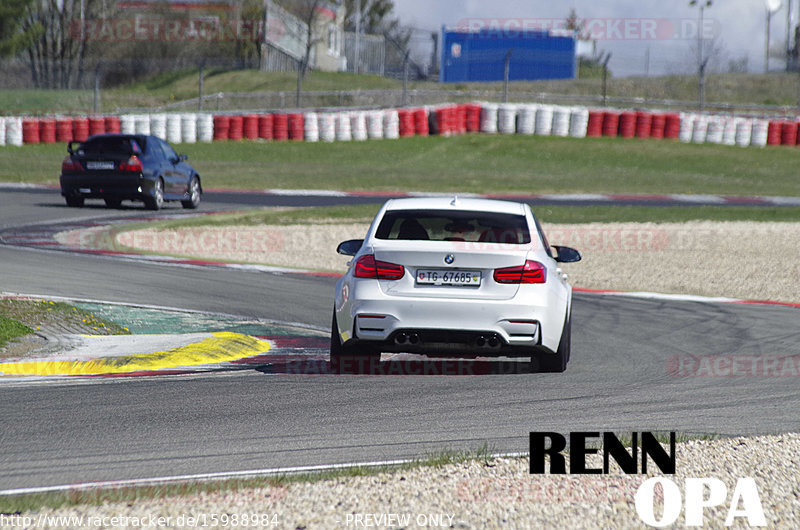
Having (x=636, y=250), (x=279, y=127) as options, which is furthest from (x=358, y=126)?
(x=636, y=250)

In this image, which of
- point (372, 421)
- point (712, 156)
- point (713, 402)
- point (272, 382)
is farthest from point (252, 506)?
point (712, 156)

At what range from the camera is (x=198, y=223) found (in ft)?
66.3

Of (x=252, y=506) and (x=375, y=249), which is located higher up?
(x=375, y=249)

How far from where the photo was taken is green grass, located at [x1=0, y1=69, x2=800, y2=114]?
56.0 m

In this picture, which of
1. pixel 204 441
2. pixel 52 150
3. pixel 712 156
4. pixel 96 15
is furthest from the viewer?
pixel 96 15

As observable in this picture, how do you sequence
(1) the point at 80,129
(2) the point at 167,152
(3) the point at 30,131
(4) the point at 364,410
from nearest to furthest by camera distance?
(4) the point at 364,410
(2) the point at 167,152
(1) the point at 80,129
(3) the point at 30,131

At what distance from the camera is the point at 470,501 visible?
4574 mm

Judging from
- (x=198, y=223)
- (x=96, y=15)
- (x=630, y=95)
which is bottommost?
(x=198, y=223)

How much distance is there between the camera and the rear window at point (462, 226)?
26.5ft

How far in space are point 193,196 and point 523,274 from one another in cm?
1639

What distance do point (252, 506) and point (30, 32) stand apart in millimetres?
69873

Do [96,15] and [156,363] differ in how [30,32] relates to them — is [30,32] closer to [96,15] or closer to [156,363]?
[96,15]

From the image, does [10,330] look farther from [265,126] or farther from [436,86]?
[436,86]

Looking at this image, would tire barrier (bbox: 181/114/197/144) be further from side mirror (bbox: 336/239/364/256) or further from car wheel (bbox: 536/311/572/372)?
car wheel (bbox: 536/311/572/372)
